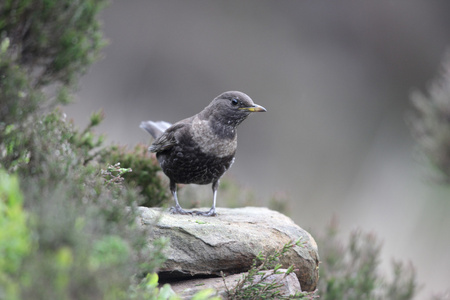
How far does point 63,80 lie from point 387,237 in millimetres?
9675

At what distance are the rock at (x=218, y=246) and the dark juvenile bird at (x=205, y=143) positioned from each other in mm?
540

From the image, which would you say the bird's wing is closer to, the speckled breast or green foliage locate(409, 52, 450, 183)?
the speckled breast

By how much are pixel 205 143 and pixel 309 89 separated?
914cm

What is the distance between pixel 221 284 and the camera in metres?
3.27

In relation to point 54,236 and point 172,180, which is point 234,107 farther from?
point 54,236

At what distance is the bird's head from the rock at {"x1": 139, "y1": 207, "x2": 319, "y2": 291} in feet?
3.06

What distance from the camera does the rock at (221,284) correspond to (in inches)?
123

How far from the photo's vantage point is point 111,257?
6.45 feet

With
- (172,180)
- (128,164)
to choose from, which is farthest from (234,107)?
(128,164)

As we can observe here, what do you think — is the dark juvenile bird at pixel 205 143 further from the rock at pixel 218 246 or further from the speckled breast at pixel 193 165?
the rock at pixel 218 246

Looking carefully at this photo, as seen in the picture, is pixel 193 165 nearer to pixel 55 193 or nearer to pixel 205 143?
pixel 205 143

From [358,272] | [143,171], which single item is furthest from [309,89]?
[143,171]

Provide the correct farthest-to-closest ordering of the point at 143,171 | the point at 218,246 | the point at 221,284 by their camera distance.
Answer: the point at 143,171
the point at 218,246
the point at 221,284

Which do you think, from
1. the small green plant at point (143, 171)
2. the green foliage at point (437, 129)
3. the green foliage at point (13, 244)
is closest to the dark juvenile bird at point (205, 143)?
the small green plant at point (143, 171)
